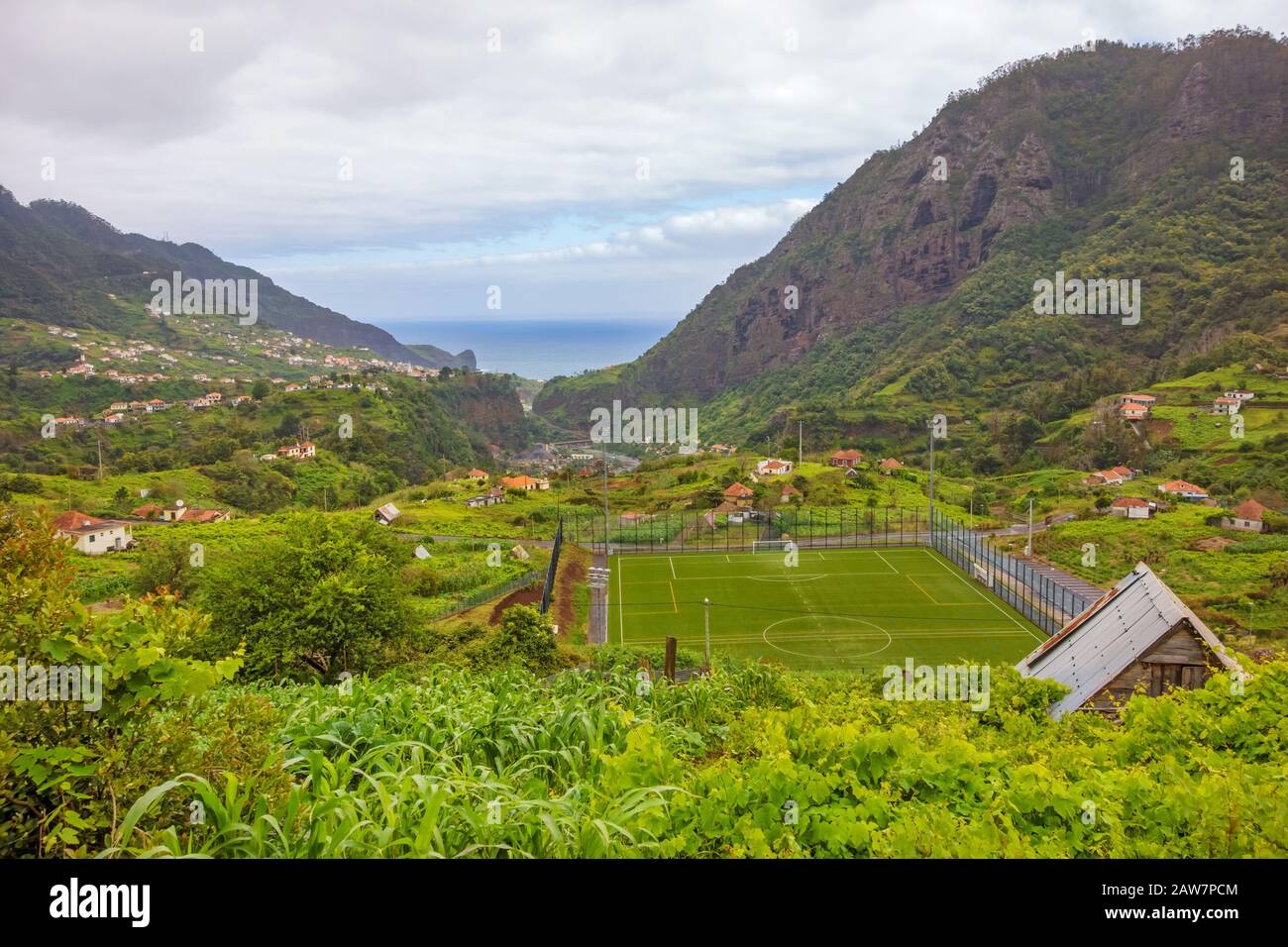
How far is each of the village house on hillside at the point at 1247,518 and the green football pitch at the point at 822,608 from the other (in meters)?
14.8

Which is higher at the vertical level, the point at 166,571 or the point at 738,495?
the point at 738,495

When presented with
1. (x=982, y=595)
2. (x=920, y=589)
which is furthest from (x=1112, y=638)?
(x=920, y=589)

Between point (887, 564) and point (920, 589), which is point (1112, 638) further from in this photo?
point (887, 564)

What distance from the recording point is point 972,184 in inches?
5536

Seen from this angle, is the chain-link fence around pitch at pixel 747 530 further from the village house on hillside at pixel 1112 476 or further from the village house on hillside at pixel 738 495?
the village house on hillside at pixel 1112 476

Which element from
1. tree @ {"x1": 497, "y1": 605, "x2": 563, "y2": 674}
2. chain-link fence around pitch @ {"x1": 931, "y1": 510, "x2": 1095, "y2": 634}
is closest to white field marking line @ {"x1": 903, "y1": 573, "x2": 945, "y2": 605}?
chain-link fence around pitch @ {"x1": 931, "y1": 510, "x2": 1095, "y2": 634}

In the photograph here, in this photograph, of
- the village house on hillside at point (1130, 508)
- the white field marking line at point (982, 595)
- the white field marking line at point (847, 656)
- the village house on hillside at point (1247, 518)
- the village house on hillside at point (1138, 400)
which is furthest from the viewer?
the village house on hillside at point (1138, 400)

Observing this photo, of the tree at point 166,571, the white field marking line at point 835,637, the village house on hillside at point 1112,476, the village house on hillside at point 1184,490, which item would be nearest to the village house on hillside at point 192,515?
the tree at point 166,571

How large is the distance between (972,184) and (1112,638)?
14105cm

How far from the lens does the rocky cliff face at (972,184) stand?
123938mm

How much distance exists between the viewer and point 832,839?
3.80 meters

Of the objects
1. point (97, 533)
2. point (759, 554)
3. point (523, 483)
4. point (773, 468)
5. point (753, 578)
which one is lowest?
point (753, 578)

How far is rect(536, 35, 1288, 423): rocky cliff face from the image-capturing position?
124 metres
